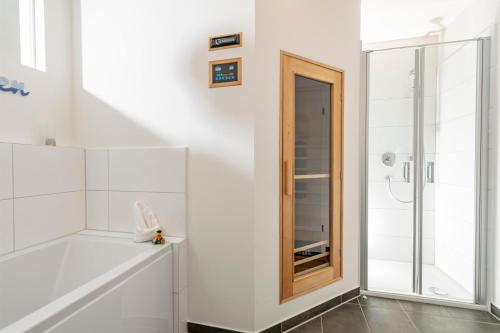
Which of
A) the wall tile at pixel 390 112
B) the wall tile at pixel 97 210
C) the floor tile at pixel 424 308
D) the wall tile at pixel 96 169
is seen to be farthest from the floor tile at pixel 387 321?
the wall tile at pixel 96 169

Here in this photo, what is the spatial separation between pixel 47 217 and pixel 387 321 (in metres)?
2.38

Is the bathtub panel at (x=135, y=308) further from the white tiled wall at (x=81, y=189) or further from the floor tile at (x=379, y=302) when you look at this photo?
the floor tile at (x=379, y=302)

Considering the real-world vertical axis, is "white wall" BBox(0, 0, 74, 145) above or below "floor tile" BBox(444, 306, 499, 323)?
above

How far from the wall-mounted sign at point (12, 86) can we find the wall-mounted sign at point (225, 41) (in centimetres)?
118

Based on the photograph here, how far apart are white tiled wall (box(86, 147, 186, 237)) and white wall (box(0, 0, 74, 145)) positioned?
0.32 m

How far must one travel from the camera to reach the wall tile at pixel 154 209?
1.86m

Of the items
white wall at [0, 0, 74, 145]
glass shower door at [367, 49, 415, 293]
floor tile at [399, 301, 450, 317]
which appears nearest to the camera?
white wall at [0, 0, 74, 145]

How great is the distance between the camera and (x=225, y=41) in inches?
68.0

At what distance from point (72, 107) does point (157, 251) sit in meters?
1.33

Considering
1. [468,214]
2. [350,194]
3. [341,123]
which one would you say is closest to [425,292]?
[468,214]

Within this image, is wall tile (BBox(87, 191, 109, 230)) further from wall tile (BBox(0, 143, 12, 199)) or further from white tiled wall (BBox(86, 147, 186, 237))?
wall tile (BBox(0, 143, 12, 199))

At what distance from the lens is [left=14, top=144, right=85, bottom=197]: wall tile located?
5.42 ft

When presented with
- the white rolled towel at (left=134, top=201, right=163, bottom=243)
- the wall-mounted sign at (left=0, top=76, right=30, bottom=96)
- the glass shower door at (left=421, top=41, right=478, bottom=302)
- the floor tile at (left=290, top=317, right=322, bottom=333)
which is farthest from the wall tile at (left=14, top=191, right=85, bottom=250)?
the glass shower door at (left=421, top=41, right=478, bottom=302)

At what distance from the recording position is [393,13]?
8.91ft
